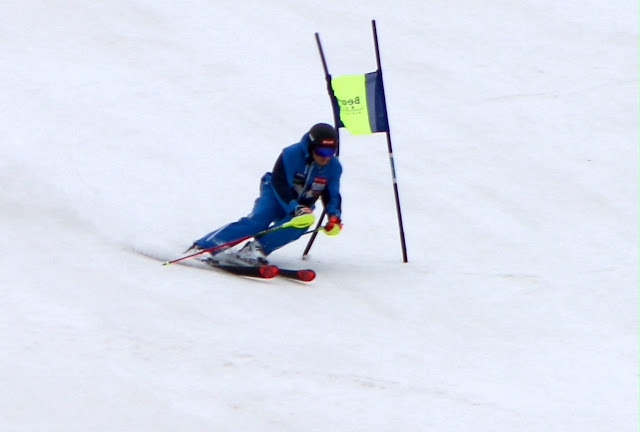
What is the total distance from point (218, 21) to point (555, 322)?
7968 millimetres

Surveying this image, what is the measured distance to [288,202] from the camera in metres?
8.95

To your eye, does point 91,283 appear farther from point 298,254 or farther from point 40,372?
point 298,254

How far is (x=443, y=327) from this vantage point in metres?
8.37

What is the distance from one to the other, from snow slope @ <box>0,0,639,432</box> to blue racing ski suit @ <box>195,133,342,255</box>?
489 millimetres

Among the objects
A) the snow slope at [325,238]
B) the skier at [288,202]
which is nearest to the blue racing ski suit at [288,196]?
the skier at [288,202]

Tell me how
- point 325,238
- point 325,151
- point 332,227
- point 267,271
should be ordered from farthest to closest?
point 325,238 → point 332,227 → point 325,151 → point 267,271

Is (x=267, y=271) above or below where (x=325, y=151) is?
below

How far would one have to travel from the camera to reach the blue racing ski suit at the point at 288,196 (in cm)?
891

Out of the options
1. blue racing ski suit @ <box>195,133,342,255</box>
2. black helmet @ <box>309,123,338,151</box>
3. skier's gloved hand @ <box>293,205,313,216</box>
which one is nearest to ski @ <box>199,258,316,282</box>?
blue racing ski suit @ <box>195,133,342,255</box>

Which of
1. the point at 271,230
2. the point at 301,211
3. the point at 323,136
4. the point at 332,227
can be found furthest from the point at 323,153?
the point at 271,230

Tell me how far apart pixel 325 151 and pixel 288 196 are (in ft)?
1.61

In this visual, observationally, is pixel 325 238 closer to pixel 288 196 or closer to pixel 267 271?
pixel 288 196

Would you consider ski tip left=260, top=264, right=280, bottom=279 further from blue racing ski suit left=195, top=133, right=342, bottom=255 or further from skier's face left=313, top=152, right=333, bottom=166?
skier's face left=313, top=152, right=333, bottom=166

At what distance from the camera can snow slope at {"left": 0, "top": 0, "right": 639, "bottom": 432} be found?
670 centimetres
